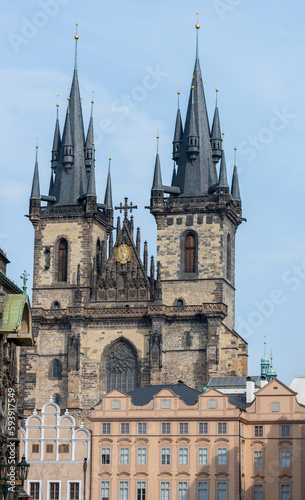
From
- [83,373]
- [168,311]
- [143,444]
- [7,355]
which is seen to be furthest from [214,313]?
[7,355]

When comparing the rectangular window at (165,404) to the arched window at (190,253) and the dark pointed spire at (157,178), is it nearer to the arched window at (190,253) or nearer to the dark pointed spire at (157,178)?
the arched window at (190,253)

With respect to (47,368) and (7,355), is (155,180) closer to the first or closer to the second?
(47,368)

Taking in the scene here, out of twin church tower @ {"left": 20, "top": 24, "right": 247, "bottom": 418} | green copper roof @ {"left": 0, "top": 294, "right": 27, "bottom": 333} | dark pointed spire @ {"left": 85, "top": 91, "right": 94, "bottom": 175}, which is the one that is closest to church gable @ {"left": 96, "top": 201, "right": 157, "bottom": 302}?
twin church tower @ {"left": 20, "top": 24, "right": 247, "bottom": 418}

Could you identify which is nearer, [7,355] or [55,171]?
[7,355]

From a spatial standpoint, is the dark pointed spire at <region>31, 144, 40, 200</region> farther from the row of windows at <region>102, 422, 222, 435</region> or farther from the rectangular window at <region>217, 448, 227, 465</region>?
the rectangular window at <region>217, 448, 227, 465</region>

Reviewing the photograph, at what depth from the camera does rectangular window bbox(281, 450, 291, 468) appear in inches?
3403

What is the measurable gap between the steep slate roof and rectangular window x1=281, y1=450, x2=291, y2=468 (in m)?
7.09

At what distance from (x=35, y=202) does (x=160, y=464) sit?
97.1 ft

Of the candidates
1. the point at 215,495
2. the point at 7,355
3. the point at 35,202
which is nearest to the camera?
the point at 7,355

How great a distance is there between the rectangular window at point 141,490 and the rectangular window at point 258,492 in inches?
256

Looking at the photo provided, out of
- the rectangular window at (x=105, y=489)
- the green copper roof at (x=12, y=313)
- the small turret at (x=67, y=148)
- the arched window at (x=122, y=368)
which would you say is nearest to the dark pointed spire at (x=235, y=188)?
the small turret at (x=67, y=148)

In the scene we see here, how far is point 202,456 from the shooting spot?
287 feet

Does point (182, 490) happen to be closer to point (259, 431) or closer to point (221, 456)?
point (221, 456)

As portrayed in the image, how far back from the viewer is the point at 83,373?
347 ft
